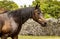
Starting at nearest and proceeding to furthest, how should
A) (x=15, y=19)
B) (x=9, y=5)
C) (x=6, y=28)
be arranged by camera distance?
(x=6, y=28), (x=15, y=19), (x=9, y=5)

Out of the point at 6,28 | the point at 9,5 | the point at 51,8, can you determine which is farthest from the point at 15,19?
the point at 9,5

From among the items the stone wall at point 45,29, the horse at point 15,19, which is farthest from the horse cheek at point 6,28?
the stone wall at point 45,29

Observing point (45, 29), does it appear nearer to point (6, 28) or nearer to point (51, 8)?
point (51, 8)

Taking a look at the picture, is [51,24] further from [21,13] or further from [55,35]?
[21,13]

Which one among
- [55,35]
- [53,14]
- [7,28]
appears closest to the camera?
[7,28]

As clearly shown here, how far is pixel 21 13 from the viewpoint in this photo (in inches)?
381

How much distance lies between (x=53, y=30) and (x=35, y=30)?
1230mm

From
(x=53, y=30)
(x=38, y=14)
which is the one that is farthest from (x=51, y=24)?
(x=38, y=14)

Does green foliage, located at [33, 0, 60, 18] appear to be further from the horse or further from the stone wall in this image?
the horse

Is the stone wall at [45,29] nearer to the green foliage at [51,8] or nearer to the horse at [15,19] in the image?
the green foliage at [51,8]

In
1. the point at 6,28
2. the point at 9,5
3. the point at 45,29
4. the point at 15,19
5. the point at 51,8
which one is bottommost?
the point at 45,29

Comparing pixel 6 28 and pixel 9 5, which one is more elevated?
→ pixel 6 28

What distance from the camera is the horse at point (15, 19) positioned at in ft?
30.8

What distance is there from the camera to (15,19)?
9.65 m
